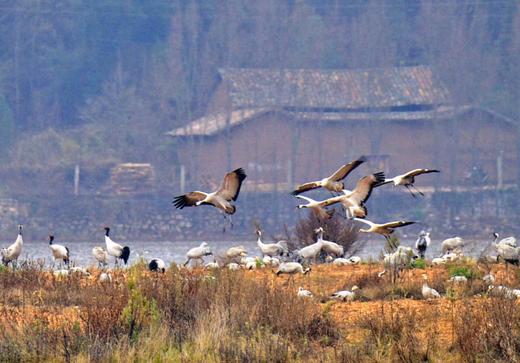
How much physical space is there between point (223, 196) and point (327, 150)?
1650 inches

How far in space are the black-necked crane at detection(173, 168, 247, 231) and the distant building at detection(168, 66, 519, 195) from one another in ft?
129

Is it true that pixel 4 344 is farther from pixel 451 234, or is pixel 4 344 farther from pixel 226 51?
pixel 226 51

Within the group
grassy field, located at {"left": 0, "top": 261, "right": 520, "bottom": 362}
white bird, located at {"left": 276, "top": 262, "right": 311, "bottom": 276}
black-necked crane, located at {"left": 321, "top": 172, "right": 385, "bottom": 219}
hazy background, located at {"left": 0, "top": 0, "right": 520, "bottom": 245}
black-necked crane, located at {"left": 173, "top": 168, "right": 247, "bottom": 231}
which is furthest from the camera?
hazy background, located at {"left": 0, "top": 0, "right": 520, "bottom": 245}

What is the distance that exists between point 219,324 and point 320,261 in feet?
31.3

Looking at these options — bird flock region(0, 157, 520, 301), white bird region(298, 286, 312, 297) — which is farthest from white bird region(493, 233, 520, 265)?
white bird region(298, 286, 312, 297)

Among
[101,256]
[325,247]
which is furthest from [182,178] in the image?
[325,247]

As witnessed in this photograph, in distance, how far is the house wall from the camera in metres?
56.4

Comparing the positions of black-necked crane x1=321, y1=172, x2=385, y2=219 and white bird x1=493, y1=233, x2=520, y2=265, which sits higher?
black-necked crane x1=321, y1=172, x2=385, y2=219

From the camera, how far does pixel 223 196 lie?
15789 millimetres

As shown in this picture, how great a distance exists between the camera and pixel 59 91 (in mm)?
62719

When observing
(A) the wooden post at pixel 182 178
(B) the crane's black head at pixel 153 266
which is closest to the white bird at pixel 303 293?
(B) the crane's black head at pixel 153 266

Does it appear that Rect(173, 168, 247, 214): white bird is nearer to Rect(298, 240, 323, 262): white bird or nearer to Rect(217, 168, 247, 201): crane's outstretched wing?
Rect(217, 168, 247, 201): crane's outstretched wing

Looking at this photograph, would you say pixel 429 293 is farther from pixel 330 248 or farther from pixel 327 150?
pixel 327 150

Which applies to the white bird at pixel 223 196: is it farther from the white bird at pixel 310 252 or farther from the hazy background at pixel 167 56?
the hazy background at pixel 167 56
